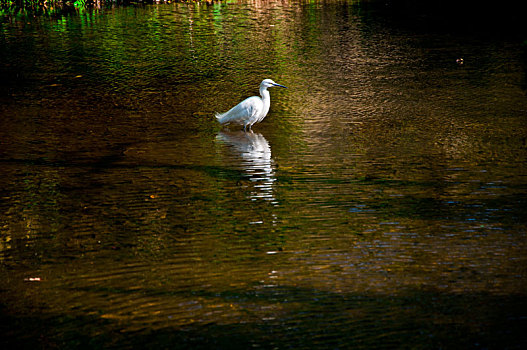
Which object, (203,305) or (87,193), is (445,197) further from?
(87,193)

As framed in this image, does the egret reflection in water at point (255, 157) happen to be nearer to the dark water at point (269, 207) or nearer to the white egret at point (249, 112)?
the dark water at point (269, 207)

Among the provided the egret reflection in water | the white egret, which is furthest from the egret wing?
the egret reflection in water

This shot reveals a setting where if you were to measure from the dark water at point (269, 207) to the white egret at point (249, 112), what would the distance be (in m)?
0.23

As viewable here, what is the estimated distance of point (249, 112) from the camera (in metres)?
9.95

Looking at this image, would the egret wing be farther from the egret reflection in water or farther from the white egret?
the egret reflection in water

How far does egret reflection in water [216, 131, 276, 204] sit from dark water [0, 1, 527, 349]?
0.04m

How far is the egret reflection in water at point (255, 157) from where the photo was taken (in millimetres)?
7318

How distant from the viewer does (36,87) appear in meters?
13.1

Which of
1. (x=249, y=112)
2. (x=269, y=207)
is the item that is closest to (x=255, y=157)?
(x=249, y=112)

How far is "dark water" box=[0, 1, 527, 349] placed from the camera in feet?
15.5

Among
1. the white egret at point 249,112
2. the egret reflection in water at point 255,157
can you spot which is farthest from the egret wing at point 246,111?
the egret reflection in water at point 255,157

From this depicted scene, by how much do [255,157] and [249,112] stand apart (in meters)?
1.48

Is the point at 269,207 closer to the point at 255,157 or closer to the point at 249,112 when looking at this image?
the point at 255,157

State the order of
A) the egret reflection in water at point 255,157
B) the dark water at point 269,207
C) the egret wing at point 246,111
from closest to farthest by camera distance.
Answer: the dark water at point 269,207
the egret reflection in water at point 255,157
the egret wing at point 246,111
